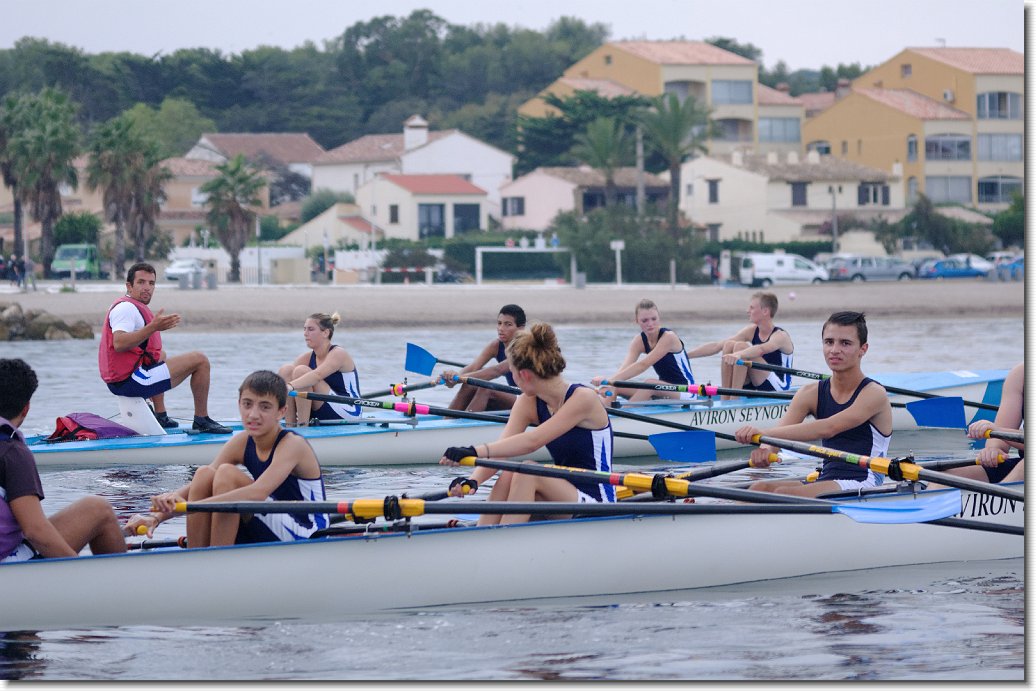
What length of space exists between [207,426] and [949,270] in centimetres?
4447

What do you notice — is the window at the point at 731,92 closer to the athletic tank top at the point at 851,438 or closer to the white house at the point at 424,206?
the white house at the point at 424,206

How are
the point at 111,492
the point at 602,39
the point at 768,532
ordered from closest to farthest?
the point at 768,532 → the point at 111,492 → the point at 602,39

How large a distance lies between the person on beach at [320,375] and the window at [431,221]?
187ft

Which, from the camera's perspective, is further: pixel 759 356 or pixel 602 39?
pixel 602 39

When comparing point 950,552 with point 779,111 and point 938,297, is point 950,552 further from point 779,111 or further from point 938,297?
point 779,111

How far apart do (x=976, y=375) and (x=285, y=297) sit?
28.3 metres

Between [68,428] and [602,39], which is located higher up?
[602,39]

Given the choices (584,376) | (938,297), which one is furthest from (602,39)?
(584,376)

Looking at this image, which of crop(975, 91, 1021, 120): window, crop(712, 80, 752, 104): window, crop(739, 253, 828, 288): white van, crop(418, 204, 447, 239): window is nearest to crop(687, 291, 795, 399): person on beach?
crop(739, 253, 828, 288): white van

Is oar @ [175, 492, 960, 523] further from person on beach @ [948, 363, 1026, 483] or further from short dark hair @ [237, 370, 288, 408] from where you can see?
person on beach @ [948, 363, 1026, 483]

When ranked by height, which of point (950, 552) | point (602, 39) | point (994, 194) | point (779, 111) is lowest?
point (950, 552)

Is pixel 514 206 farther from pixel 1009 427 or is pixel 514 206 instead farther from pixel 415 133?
pixel 1009 427

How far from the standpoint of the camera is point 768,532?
25.9ft

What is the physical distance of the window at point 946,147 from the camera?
7094 centimetres
